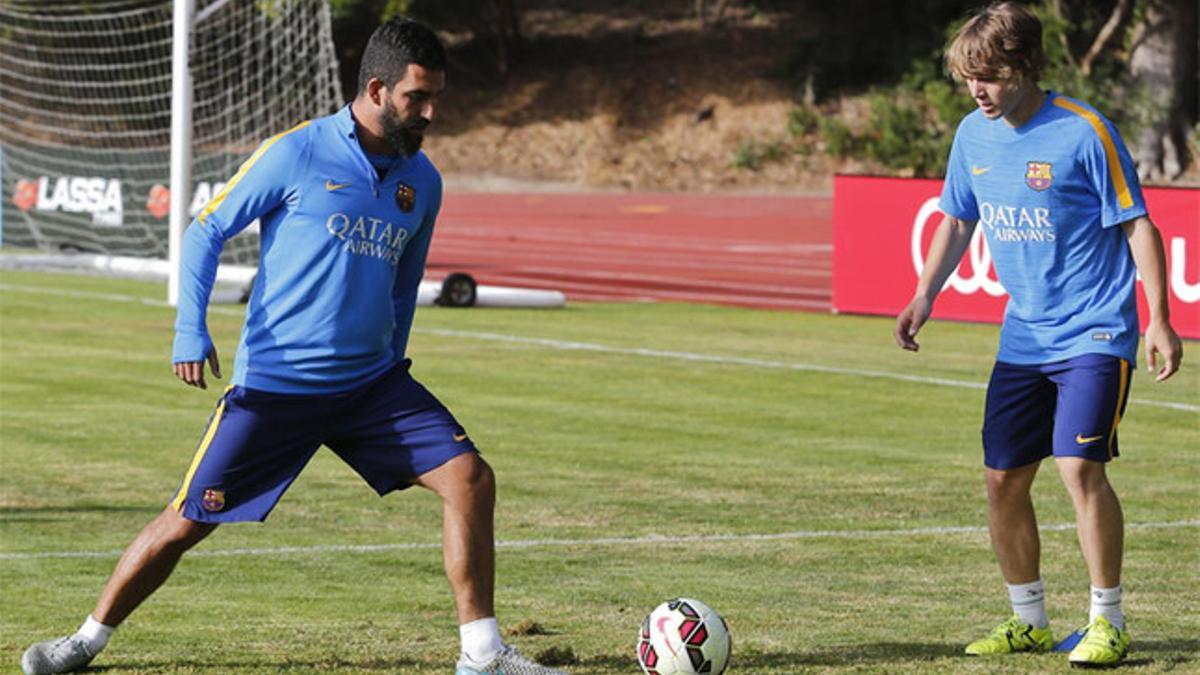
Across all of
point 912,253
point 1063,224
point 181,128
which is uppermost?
point 181,128

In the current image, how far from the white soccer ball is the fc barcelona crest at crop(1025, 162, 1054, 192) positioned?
5.48 ft

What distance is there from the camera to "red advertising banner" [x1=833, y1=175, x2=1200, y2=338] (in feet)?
64.6

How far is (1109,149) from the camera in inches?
284

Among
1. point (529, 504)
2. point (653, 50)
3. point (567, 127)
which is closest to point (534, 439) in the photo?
point (529, 504)

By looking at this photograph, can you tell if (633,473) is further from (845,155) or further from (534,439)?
(845,155)

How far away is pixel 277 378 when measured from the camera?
682cm

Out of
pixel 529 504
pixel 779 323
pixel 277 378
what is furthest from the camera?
pixel 779 323

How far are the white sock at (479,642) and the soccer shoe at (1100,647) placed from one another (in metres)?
1.84

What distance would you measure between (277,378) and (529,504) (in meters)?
4.46

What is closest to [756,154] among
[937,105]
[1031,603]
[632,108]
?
[632,108]

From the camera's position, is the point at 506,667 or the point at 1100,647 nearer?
the point at 506,667

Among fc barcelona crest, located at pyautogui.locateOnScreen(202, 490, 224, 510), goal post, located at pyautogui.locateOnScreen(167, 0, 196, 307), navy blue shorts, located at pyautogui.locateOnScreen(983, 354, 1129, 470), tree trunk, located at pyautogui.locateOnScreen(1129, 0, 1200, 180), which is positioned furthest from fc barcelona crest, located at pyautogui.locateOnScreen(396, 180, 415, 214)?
tree trunk, located at pyautogui.locateOnScreen(1129, 0, 1200, 180)

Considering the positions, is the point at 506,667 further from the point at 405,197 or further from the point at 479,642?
the point at 405,197

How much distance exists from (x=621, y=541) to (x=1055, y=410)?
3.06m
